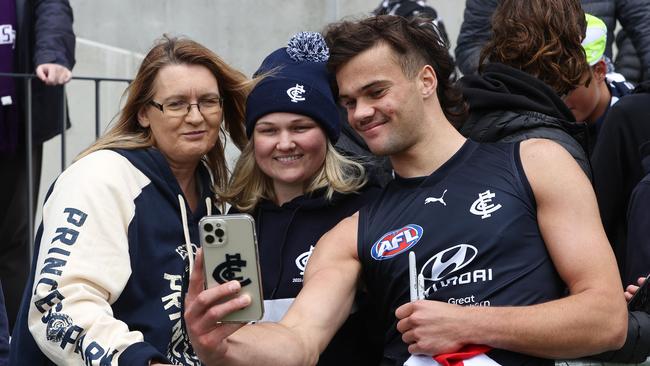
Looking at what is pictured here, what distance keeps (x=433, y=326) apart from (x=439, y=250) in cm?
28

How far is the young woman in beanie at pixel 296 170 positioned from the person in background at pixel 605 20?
2.25 metres

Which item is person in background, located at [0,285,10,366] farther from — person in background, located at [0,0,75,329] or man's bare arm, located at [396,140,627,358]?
person in background, located at [0,0,75,329]

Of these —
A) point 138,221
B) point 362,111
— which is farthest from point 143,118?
point 362,111

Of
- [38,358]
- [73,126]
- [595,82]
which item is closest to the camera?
[38,358]

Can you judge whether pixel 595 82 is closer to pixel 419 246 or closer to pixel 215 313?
pixel 419 246

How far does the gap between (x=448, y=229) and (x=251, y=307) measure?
0.87m

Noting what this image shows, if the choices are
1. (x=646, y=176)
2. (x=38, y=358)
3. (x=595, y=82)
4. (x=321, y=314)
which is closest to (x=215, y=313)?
(x=321, y=314)

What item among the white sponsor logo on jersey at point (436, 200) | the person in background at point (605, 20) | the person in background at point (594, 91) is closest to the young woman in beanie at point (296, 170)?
the white sponsor logo on jersey at point (436, 200)

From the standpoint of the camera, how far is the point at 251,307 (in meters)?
2.87

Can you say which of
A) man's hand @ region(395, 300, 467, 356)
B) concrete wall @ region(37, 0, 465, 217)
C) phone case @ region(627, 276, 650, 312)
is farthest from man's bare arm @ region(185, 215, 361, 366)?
concrete wall @ region(37, 0, 465, 217)

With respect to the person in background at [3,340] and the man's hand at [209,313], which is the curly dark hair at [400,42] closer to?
the man's hand at [209,313]

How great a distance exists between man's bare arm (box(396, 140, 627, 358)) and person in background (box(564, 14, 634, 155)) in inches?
65.4

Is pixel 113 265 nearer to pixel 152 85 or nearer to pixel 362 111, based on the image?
pixel 152 85

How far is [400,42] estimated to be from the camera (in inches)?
151
